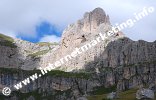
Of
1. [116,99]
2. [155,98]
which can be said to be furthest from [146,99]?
[116,99]

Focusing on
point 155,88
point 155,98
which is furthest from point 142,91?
point 155,88

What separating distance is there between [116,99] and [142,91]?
1459 centimetres

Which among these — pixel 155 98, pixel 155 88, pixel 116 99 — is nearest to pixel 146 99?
pixel 155 98

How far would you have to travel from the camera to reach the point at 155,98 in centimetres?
16438

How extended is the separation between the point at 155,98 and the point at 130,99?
19.4m

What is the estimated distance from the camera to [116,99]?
17662 cm

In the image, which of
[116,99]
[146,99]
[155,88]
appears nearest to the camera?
[146,99]

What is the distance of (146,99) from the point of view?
16038 centimetres

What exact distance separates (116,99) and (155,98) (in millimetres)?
19301

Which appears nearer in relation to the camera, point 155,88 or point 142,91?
point 142,91

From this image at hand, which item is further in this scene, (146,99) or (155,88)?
(155,88)

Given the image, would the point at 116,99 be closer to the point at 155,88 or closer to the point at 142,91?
the point at 142,91

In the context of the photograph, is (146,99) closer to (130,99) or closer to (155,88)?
(130,99)

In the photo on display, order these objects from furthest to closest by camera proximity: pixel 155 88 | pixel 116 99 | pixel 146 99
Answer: pixel 155 88 → pixel 116 99 → pixel 146 99
